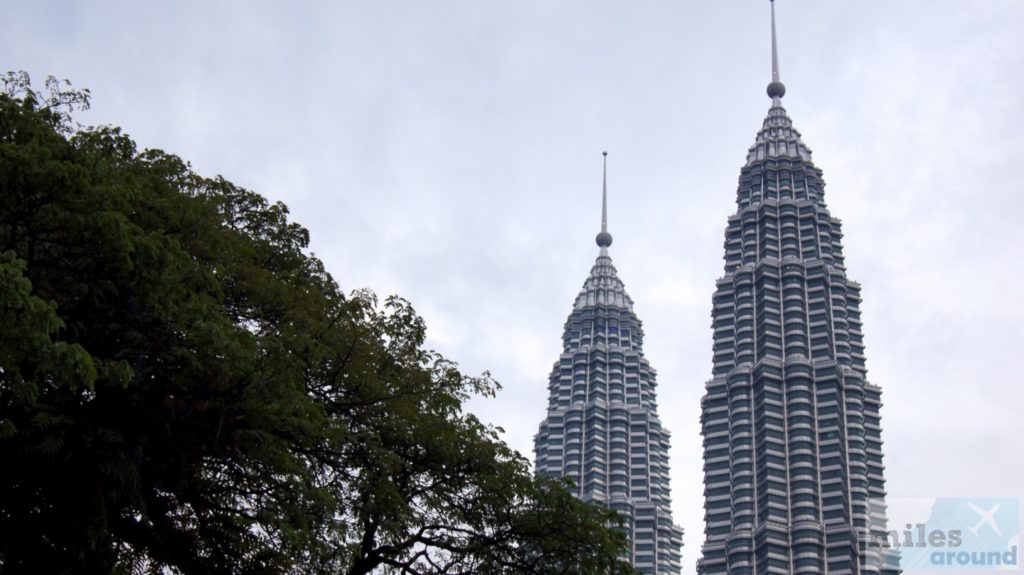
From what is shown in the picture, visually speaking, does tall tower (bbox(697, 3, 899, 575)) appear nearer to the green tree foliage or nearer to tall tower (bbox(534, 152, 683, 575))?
tall tower (bbox(534, 152, 683, 575))

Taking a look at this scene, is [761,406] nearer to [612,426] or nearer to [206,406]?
[612,426]

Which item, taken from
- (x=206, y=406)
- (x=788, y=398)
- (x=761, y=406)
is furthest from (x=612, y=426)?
(x=206, y=406)

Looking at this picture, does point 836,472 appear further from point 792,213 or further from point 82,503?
point 82,503

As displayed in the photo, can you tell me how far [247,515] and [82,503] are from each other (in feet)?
9.62

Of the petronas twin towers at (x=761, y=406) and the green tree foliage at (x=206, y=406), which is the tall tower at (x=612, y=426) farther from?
the green tree foliage at (x=206, y=406)

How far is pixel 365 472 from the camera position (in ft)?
66.3

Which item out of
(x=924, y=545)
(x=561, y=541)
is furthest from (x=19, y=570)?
(x=924, y=545)

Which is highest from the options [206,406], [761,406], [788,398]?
[788,398]

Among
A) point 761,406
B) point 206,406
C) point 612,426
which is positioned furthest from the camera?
point 612,426

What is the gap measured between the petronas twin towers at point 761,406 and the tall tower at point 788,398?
190 millimetres

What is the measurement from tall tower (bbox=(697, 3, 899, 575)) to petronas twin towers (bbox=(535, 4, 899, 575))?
0.62 feet

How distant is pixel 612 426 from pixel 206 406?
159398mm

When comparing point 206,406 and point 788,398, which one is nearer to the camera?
point 206,406

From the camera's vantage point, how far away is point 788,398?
150 meters
